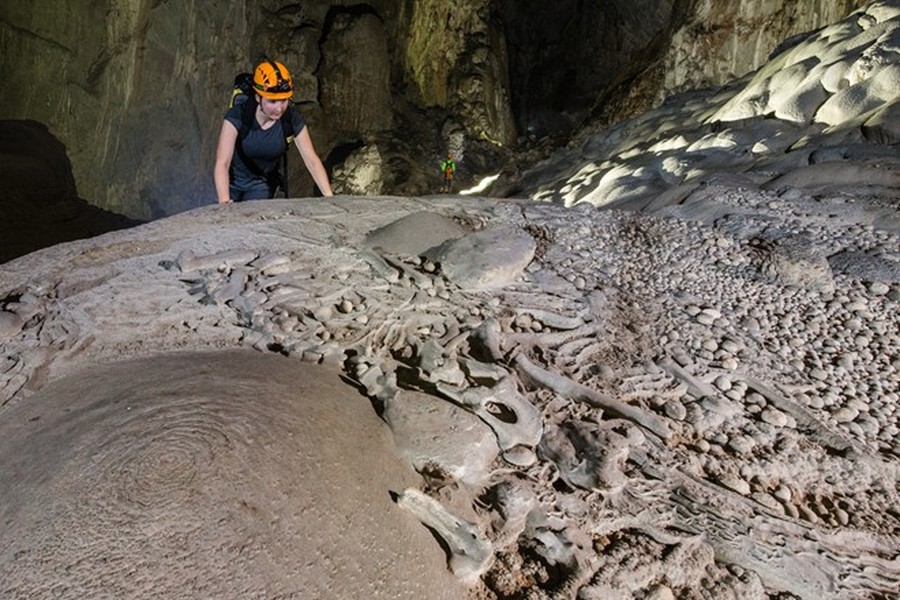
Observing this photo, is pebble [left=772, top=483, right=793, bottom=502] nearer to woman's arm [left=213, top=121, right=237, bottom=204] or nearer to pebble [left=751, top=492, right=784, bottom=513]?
pebble [left=751, top=492, right=784, bottom=513]

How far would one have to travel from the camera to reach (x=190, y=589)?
828mm

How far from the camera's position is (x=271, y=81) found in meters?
2.59

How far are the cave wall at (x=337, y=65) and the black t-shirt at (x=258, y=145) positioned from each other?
3507mm

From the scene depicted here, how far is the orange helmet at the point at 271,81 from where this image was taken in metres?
2.57

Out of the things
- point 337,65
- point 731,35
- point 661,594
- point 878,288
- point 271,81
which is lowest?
point 661,594

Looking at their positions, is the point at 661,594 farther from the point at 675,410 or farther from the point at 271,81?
the point at 271,81

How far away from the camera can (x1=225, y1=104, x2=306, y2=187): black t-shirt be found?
2732mm

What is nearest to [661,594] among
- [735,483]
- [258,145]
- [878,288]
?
[735,483]

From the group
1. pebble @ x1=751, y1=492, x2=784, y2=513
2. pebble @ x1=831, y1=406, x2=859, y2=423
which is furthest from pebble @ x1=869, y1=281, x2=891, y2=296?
pebble @ x1=751, y1=492, x2=784, y2=513

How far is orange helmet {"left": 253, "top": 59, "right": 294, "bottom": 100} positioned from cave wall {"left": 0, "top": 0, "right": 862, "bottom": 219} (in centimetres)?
384

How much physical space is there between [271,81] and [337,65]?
647 cm

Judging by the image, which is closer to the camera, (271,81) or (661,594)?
(661,594)

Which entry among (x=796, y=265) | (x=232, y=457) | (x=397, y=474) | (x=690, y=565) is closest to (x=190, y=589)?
(x=232, y=457)

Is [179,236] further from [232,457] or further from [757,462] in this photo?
[757,462]
